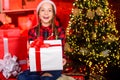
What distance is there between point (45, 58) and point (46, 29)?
344mm

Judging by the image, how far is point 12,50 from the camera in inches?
132

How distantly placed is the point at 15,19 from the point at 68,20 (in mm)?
649

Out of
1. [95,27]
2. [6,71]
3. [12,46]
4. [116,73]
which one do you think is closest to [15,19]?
[12,46]

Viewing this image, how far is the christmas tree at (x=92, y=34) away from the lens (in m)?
3.35

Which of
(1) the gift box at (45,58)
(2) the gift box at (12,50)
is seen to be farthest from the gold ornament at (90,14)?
(2) the gift box at (12,50)

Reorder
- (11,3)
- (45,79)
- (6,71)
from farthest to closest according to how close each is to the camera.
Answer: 1. (11,3)
2. (6,71)
3. (45,79)

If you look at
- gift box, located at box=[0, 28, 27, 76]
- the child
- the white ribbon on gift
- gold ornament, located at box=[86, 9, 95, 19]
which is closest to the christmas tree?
gold ornament, located at box=[86, 9, 95, 19]

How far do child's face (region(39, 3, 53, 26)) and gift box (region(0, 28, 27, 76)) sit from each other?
0.39 metres

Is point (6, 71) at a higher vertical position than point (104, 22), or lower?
lower

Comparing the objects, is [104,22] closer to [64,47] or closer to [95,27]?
[95,27]

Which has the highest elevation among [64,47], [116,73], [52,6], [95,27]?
[52,6]

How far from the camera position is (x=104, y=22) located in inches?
133

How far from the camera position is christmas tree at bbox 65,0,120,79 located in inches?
132

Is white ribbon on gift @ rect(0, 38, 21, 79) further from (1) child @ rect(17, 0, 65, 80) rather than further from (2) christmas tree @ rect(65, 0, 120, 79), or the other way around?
(2) christmas tree @ rect(65, 0, 120, 79)
